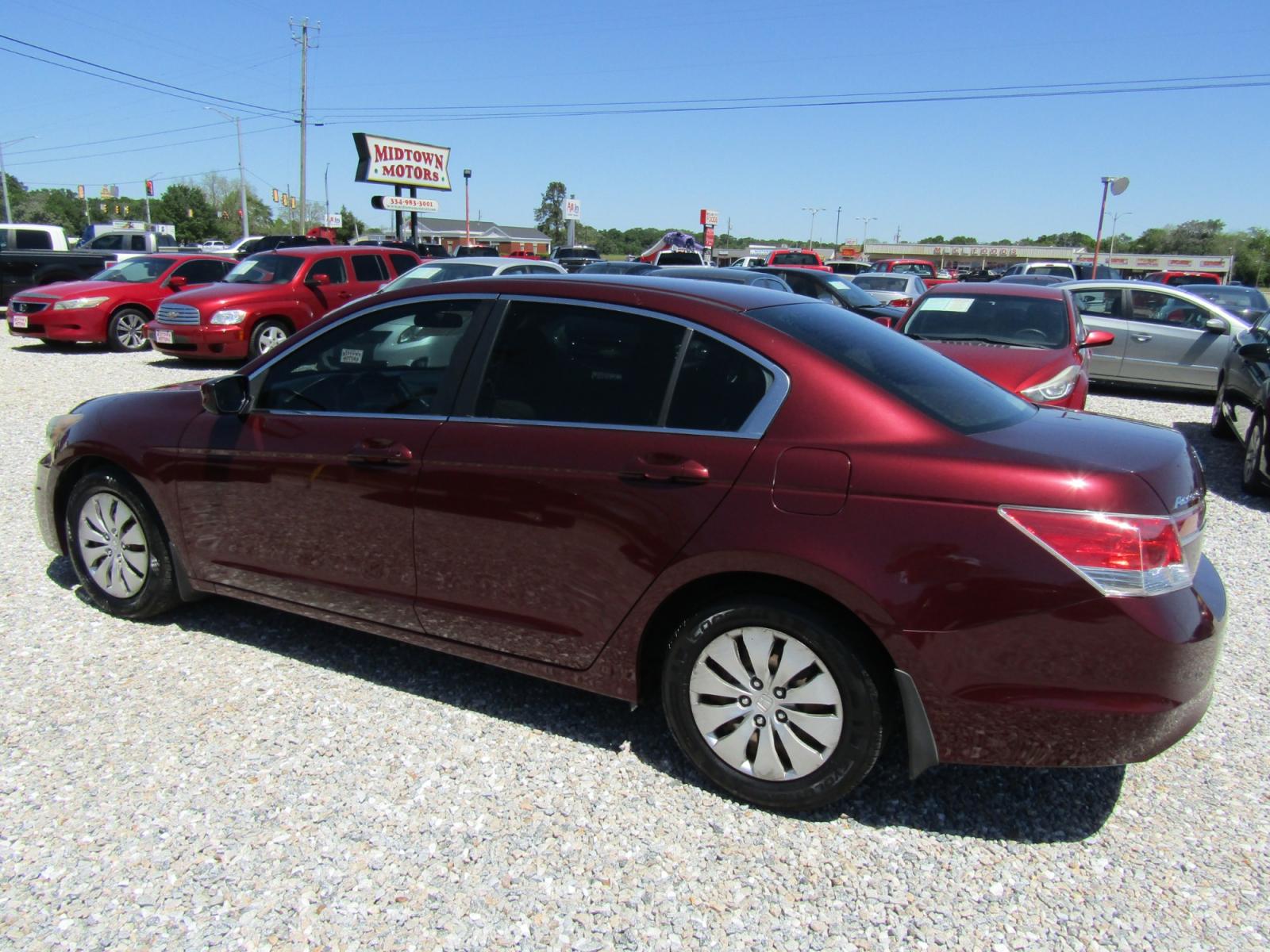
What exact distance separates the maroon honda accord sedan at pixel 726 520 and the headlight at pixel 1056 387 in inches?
159

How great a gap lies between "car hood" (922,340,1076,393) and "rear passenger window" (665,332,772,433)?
186 inches

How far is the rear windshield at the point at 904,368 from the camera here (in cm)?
282

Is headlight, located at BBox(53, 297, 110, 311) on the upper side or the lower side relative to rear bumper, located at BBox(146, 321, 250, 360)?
upper

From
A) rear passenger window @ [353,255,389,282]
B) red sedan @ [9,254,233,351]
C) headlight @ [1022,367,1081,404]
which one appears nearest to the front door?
headlight @ [1022,367,1081,404]

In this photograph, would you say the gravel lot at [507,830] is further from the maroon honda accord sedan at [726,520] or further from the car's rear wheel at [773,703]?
the maroon honda accord sedan at [726,520]

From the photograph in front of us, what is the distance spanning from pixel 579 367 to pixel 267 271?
1221cm

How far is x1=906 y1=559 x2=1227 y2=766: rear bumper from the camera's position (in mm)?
2398

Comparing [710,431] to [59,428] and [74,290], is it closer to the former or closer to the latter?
[59,428]

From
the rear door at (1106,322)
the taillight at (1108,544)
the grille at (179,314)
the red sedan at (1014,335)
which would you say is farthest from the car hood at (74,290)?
the taillight at (1108,544)

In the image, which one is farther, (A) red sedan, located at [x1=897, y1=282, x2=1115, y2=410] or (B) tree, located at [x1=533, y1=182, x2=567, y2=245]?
(B) tree, located at [x1=533, y1=182, x2=567, y2=245]

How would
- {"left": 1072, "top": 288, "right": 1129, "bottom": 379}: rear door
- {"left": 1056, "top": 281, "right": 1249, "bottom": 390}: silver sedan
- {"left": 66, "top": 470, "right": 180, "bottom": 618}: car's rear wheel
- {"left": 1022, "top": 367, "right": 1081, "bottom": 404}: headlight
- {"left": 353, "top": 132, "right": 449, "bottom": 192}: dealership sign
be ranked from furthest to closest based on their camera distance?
{"left": 353, "top": 132, "right": 449, "bottom": 192}: dealership sign, {"left": 1072, "top": 288, "right": 1129, "bottom": 379}: rear door, {"left": 1056, "top": 281, "right": 1249, "bottom": 390}: silver sedan, {"left": 1022, "top": 367, "right": 1081, "bottom": 404}: headlight, {"left": 66, "top": 470, "right": 180, "bottom": 618}: car's rear wheel

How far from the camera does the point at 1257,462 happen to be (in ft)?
22.4

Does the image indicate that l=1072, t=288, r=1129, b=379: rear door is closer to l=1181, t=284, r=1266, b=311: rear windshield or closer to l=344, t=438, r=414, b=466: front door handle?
l=1181, t=284, r=1266, b=311: rear windshield

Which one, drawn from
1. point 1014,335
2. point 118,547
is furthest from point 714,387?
point 1014,335
